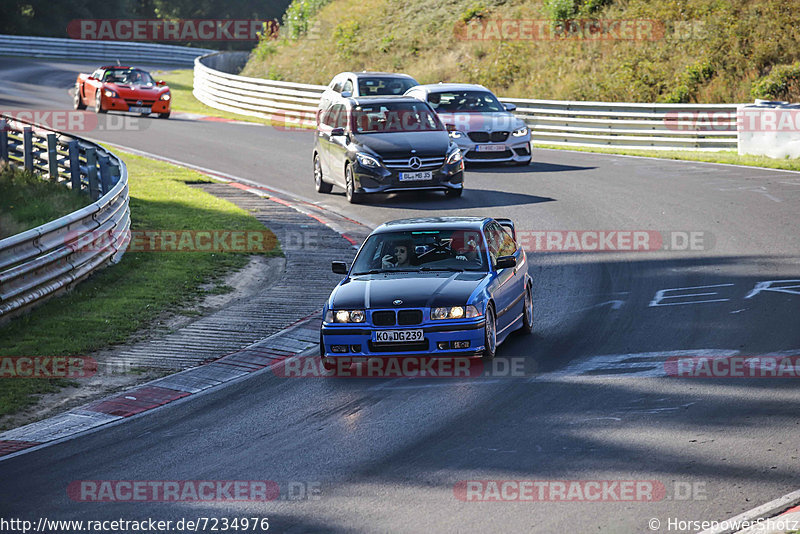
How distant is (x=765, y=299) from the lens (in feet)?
40.7

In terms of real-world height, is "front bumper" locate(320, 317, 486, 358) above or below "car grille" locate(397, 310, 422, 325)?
below

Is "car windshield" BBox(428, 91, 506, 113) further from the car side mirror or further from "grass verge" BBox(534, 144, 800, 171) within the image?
Answer: the car side mirror

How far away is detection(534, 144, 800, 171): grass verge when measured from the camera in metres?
24.1

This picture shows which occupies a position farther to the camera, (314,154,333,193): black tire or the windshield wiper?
(314,154,333,193): black tire

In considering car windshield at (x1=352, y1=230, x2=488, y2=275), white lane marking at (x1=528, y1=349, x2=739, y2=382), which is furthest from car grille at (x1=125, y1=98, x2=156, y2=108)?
white lane marking at (x1=528, y1=349, x2=739, y2=382)

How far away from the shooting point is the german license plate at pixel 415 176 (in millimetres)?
20125

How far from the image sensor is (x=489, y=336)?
10391 millimetres

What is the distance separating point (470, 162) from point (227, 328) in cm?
1349

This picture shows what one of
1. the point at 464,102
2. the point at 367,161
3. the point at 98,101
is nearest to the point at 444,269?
the point at 367,161

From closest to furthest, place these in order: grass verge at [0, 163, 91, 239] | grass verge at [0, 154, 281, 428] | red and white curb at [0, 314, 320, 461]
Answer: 1. red and white curb at [0, 314, 320, 461]
2. grass verge at [0, 154, 281, 428]
3. grass verge at [0, 163, 91, 239]

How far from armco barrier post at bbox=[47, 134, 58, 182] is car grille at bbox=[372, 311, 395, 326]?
11.7m

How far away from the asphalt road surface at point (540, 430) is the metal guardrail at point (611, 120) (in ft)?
43.1

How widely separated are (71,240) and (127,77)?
24.3m

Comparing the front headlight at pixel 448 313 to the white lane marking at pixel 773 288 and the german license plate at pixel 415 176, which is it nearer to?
the white lane marking at pixel 773 288
